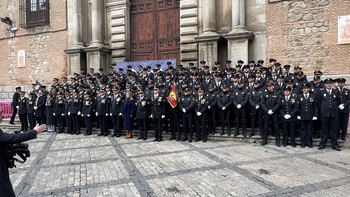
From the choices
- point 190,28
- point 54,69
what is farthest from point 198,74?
point 54,69

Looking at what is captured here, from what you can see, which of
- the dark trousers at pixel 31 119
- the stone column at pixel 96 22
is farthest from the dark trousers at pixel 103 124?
the stone column at pixel 96 22

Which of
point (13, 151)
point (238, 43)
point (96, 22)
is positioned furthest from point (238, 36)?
point (13, 151)

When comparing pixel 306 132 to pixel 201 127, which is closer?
pixel 306 132

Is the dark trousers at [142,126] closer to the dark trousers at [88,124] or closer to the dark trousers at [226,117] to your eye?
the dark trousers at [88,124]

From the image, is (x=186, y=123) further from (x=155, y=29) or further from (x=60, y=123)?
(x=155, y=29)

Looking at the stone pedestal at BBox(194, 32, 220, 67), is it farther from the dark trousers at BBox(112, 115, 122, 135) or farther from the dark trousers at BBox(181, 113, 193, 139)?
the dark trousers at BBox(112, 115, 122, 135)

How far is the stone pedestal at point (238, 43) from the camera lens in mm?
11992

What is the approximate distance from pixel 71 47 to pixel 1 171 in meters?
14.2

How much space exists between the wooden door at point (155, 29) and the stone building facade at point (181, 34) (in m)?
0.05

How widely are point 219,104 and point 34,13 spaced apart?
14662 mm

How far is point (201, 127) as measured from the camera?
873 centimetres

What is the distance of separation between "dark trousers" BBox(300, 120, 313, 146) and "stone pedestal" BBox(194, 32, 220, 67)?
5849 millimetres

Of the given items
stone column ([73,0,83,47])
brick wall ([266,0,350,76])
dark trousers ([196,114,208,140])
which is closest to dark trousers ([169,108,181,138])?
dark trousers ([196,114,208,140])

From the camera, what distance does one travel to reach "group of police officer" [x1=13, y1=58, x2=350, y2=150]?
7.52 m
